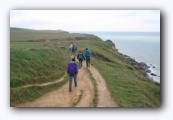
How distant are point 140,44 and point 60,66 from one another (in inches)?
110

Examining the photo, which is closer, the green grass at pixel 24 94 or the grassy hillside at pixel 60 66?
the green grass at pixel 24 94

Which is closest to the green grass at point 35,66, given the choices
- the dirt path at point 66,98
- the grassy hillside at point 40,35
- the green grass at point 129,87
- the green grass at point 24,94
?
the green grass at point 24,94

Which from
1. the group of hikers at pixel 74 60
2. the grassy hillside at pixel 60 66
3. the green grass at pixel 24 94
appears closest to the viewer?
the green grass at pixel 24 94

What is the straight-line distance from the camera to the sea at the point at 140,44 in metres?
10.2

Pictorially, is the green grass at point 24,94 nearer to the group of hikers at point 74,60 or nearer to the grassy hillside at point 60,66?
the grassy hillside at point 60,66

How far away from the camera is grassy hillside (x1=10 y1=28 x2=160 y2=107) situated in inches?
386

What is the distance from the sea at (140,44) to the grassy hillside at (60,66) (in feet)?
1.52

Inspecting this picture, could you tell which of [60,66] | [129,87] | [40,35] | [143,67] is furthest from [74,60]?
[143,67]

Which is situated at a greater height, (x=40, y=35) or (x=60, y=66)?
(x=40, y=35)

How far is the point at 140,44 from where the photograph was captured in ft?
36.7

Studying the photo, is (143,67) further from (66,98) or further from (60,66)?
(66,98)
